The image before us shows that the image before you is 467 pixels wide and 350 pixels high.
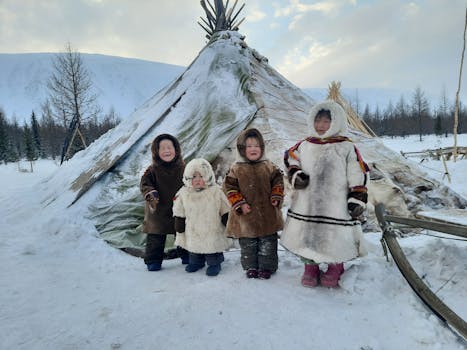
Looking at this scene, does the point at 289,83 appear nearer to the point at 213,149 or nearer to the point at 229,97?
the point at 229,97

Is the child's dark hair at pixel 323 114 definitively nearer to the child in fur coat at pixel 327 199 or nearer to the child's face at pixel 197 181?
the child in fur coat at pixel 327 199

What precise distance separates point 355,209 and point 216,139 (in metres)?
2.78

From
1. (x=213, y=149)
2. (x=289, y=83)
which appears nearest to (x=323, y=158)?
(x=213, y=149)

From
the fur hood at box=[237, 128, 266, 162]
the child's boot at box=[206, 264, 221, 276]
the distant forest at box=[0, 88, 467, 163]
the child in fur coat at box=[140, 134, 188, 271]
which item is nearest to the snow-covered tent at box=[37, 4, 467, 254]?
the child in fur coat at box=[140, 134, 188, 271]

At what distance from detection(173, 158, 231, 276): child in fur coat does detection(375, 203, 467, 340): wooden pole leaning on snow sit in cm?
131

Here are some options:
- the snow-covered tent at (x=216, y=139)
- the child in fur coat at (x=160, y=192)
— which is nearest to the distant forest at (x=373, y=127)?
the snow-covered tent at (x=216, y=139)

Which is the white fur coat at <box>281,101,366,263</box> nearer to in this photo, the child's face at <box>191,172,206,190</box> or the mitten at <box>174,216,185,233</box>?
the child's face at <box>191,172,206,190</box>

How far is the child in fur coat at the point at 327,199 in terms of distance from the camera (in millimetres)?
2160

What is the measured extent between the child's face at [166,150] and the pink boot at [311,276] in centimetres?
167

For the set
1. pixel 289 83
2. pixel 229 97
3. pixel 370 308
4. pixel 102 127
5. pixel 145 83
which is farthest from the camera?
pixel 145 83

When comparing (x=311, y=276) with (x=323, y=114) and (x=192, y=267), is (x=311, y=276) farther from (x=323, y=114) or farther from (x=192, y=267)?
(x=323, y=114)

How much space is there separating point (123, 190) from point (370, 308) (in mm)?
3762

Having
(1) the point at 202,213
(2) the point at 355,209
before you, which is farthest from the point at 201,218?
(2) the point at 355,209

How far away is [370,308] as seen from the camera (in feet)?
6.44
